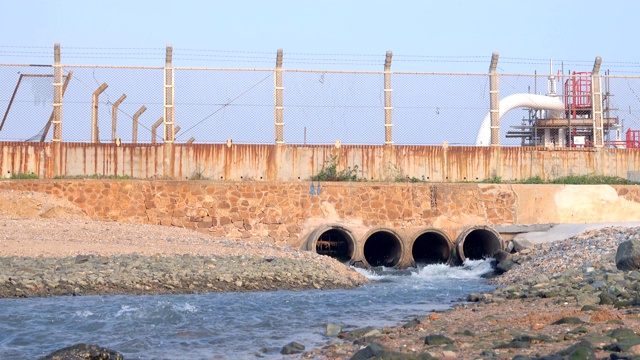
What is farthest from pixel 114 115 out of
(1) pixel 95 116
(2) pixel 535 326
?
(2) pixel 535 326

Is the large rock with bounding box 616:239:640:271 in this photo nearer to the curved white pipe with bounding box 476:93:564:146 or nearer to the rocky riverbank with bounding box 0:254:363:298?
the rocky riverbank with bounding box 0:254:363:298

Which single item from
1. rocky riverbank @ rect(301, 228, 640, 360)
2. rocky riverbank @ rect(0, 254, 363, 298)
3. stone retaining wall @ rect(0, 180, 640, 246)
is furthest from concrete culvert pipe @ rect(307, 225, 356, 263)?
rocky riverbank @ rect(301, 228, 640, 360)

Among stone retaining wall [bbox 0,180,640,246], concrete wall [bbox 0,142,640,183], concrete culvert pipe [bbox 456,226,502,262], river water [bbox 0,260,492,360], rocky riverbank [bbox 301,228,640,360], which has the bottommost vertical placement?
river water [bbox 0,260,492,360]

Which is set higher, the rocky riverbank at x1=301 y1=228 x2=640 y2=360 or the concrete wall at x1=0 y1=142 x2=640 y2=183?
the concrete wall at x1=0 y1=142 x2=640 y2=183

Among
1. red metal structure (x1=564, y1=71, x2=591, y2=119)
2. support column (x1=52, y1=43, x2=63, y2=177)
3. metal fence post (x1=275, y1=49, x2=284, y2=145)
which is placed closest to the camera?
support column (x1=52, y1=43, x2=63, y2=177)

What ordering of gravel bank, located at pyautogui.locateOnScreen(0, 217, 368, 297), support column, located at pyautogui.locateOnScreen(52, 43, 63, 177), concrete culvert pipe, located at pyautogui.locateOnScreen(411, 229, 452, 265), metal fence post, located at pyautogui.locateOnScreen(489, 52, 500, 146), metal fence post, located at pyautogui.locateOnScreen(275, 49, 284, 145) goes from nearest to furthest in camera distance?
gravel bank, located at pyautogui.locateOnScreen(0, 217, 368, 297), support column, located at pyautogui.locateOnScreen(52, 43, 63, 177), concrete culvert pipe, located at pyautogui.locateOnScreen(411, 229, 452, 265), metal fence post, located at pyautogui.locateOnScreen(275, 49, 284, 145), metal fence post, located at pyautogui.locateOnScreen(489, 52, 500, 146)

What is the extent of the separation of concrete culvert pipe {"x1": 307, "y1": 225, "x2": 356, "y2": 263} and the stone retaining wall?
36 centimetres

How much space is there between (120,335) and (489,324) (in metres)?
3.78

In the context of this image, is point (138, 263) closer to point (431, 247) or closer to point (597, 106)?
point (431, 247)

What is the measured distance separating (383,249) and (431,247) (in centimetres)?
108

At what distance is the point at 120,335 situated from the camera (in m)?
8.66

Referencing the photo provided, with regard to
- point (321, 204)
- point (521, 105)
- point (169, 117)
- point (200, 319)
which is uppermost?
point (521, 105)

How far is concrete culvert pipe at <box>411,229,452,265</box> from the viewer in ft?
57.4

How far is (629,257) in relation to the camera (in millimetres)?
11328
